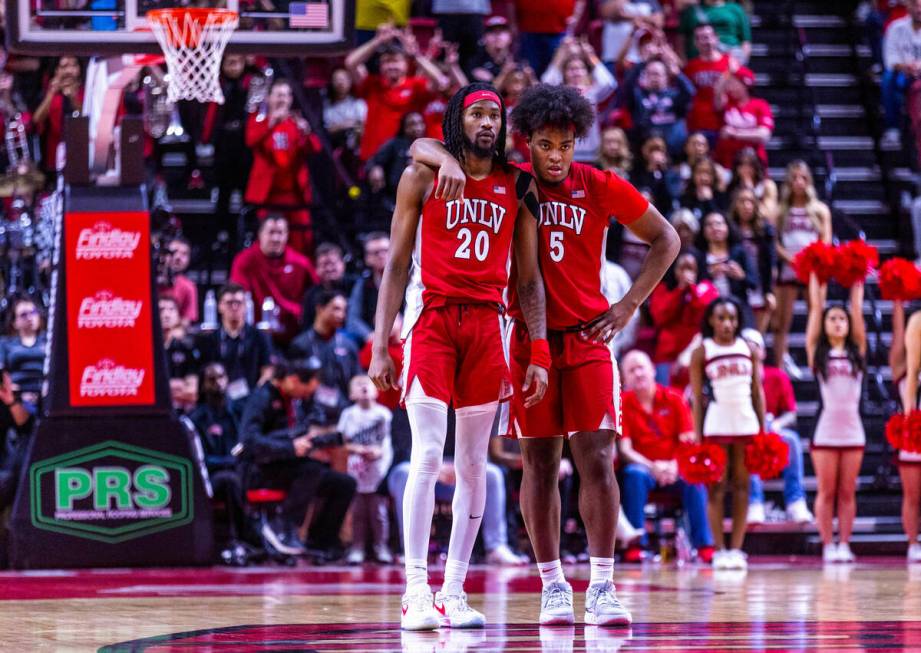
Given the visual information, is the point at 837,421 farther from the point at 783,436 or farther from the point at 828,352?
the point at 783,436

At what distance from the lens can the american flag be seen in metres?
10.8

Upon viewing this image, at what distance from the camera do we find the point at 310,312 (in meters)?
13.2

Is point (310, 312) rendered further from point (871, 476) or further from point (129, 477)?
point (871, 476)

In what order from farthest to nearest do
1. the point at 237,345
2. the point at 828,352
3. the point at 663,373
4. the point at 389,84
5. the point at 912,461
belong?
the point at 389,84
the point at 663,373
the point at 237,345
the point at 828,352
the point at 912,461

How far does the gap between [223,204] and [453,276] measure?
28.5ft

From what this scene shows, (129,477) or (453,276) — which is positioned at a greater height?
(453,276)

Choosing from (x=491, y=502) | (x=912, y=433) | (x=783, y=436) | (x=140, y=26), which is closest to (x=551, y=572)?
(x=491, y=502)

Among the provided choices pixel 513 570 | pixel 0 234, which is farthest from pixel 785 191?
pixel 0 234

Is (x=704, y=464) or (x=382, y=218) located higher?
(x=382, y=218)

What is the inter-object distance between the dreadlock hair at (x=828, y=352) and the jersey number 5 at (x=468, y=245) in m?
6.51

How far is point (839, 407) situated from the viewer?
12273 mm

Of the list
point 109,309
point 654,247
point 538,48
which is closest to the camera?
point 654,247

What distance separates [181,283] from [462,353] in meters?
7.37

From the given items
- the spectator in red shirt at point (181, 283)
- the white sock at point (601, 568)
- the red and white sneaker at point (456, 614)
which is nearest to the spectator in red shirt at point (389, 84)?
the spectator in red shirt at point (181, 283)
